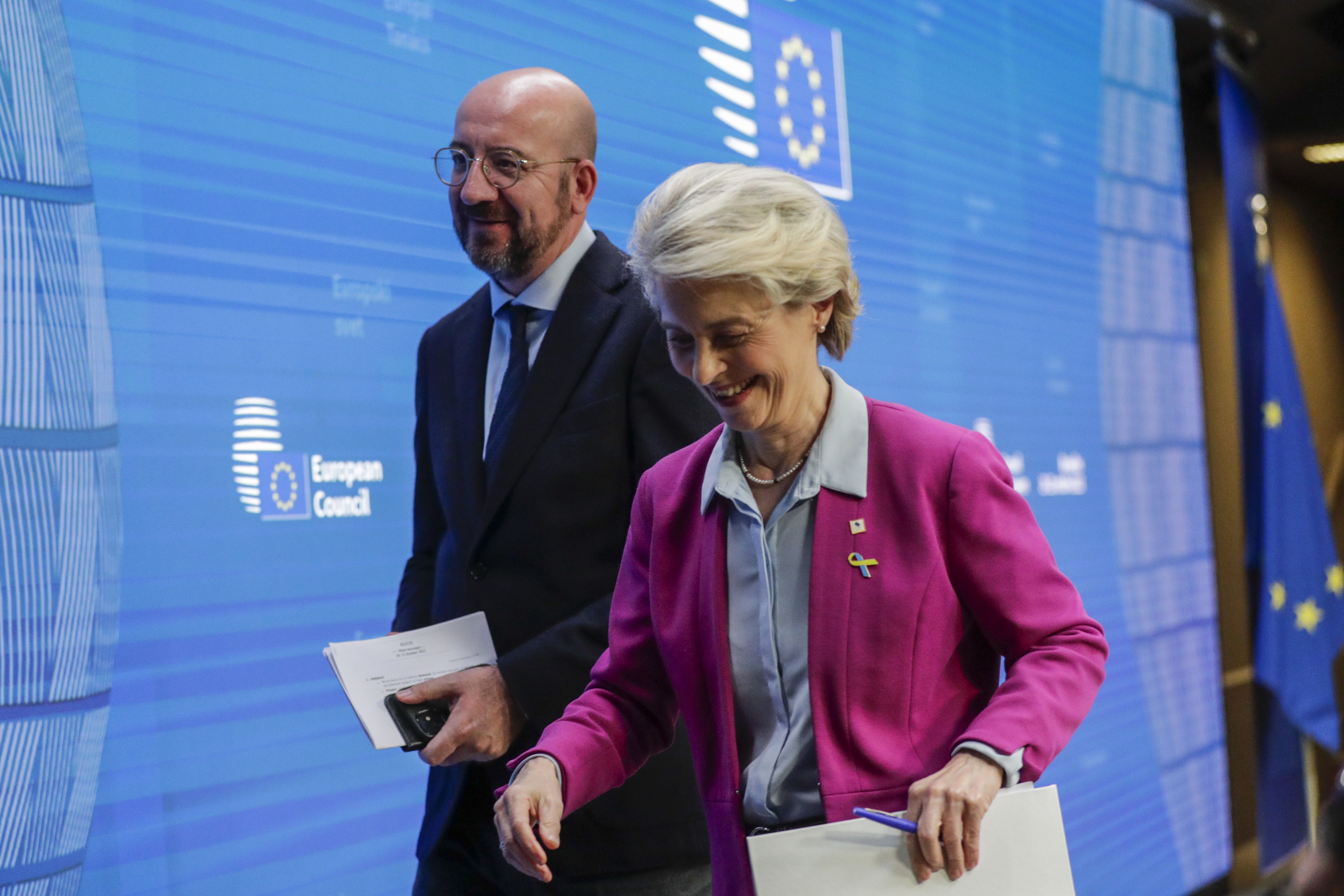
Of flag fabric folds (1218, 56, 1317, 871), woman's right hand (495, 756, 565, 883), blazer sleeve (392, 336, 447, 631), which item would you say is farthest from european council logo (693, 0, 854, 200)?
flag fabric folds (1218, 56, 1317, 871)

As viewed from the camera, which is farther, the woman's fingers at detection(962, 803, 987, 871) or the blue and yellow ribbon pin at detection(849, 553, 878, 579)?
the blue and yellow ribbon pin at detection(849, 553, 878, 579)

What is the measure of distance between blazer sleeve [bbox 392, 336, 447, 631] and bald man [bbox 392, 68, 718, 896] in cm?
8

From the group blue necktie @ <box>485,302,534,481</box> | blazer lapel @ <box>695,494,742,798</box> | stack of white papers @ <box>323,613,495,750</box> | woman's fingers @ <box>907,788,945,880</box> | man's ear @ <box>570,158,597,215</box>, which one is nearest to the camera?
woman's fingers @ <box>907,788,945,880</box>

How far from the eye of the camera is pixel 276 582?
2053 millimetres

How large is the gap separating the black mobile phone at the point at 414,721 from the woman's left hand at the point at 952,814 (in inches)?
28.4

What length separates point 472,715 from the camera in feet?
5.29

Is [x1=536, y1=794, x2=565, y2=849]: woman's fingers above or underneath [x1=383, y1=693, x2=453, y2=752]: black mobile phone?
underneath

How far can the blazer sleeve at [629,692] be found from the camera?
1431 millimetres

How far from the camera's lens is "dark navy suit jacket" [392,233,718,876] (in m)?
1.71

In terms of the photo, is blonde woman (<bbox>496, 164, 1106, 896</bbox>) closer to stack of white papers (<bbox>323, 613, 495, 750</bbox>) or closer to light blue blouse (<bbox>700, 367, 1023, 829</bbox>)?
light blue blouse (<bbox>700, 367, 1023, 829</bbox>)

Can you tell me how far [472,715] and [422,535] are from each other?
1.51 ft

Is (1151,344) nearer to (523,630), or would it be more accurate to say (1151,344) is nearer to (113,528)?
(523,630)

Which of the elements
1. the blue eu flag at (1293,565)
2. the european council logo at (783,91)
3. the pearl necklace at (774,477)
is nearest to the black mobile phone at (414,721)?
the pearl necklace at (774,477)

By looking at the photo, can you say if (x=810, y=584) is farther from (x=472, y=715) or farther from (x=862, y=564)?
(x=472, y=715)
